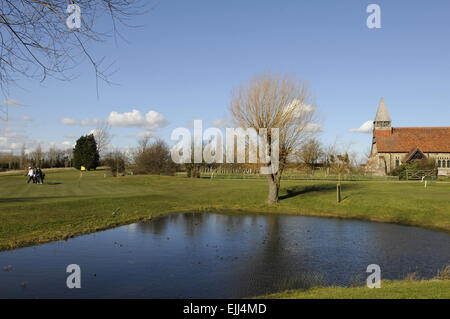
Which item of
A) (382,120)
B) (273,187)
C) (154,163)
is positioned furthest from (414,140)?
(273,187)

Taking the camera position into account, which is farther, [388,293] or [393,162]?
[393,162]

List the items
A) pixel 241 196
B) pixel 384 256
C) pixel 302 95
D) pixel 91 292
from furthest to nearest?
pixel 241 196, pixel 302 95, pixel 384 256, pixel 91 292

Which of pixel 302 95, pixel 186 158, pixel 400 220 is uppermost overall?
pixel 302 95

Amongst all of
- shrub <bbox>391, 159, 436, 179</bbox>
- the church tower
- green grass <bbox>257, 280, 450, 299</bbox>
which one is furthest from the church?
green grass <bbox>257, 280, 450, 299</bbox>

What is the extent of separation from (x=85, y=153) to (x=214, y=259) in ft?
219

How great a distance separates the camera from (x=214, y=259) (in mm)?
10992

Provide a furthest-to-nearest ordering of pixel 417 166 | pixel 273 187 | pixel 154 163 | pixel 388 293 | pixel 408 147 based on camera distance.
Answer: pixel 408 147 < pixel 154 163 < pixel 417 166 < pixel 273 187 < pixel 388 293

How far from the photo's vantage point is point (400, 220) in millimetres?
19469

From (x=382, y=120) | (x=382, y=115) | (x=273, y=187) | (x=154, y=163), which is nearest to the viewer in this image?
(x=273, y=187)

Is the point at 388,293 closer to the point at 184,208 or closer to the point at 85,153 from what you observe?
the point at 184,208
